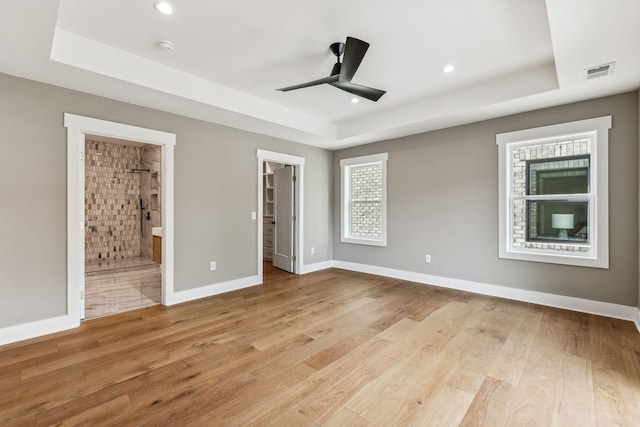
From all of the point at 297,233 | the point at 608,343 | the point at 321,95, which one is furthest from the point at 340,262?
the point at 608,343

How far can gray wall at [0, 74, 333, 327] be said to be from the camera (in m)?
2.76

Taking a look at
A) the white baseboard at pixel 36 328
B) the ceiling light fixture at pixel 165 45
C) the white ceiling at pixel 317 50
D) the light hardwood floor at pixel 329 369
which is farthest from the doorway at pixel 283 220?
the white baseboard at pixel 36 328

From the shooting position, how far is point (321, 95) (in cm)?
390

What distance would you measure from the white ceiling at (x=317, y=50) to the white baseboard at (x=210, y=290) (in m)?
2.35

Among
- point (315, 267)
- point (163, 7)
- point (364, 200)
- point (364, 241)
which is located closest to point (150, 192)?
point (315, 267)

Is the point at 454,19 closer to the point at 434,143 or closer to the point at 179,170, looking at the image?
the point at 434,143

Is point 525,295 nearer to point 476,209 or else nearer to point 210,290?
point 476,209

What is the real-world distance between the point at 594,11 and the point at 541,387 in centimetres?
252

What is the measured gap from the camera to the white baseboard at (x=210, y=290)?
381cm

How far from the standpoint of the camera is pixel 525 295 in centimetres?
386

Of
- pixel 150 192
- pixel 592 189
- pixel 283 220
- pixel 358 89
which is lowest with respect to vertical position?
pixel 283 220

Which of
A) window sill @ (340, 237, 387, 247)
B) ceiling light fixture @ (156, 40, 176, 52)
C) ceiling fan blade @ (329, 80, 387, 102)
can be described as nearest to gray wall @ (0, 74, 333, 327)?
ceiling light fixture @ (156, 40, 176, 52)

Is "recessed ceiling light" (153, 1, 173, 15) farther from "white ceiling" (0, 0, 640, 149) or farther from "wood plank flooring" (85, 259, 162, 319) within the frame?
"wood plank flooring" (85, 259, 162, 319)

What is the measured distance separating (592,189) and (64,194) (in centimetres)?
580
